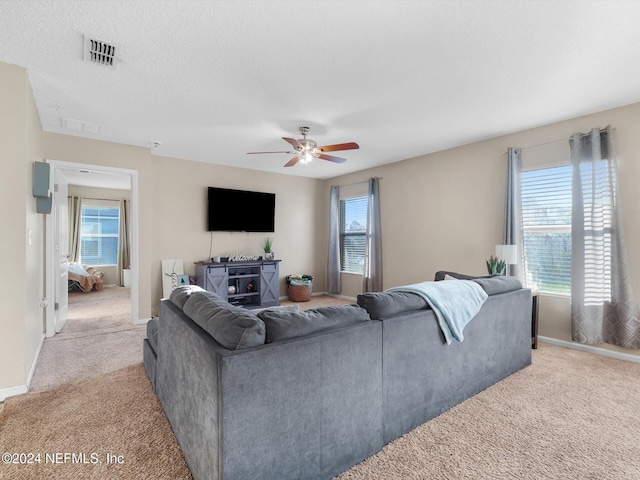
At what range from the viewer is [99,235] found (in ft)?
26.3

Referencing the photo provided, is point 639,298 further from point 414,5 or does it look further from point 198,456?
point 198,456

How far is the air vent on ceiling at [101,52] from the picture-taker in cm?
213

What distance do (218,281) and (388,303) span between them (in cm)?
373

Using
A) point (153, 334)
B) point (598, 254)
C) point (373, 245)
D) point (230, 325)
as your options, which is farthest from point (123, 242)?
point (598, 254)

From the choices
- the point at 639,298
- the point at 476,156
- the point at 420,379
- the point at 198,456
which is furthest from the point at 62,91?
the point at 639,298

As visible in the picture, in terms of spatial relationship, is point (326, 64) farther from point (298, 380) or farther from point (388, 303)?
point (298, 380)

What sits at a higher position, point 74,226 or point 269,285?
point 74,226

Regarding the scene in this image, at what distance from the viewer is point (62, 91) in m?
2.83

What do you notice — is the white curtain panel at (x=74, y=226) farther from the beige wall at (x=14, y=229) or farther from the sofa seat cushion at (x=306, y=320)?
the sofa seat cushion at (x=306, y=320)

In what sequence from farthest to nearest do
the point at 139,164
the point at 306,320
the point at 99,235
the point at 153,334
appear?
the point at 99,235 → the point at 139,164 → the point at 153,334 → the point at 306,320

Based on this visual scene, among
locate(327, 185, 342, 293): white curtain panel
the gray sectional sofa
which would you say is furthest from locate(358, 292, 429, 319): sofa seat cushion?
locate(327, 185, 342, 293): white curtain panel

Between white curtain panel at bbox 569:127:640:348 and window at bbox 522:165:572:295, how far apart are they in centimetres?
16

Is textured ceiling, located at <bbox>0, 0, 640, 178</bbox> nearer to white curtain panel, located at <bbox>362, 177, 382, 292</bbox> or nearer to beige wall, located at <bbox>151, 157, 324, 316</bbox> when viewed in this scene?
beige wall, located at <bbox>151, 157, 324, 316</bbox>

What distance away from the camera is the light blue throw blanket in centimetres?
209
